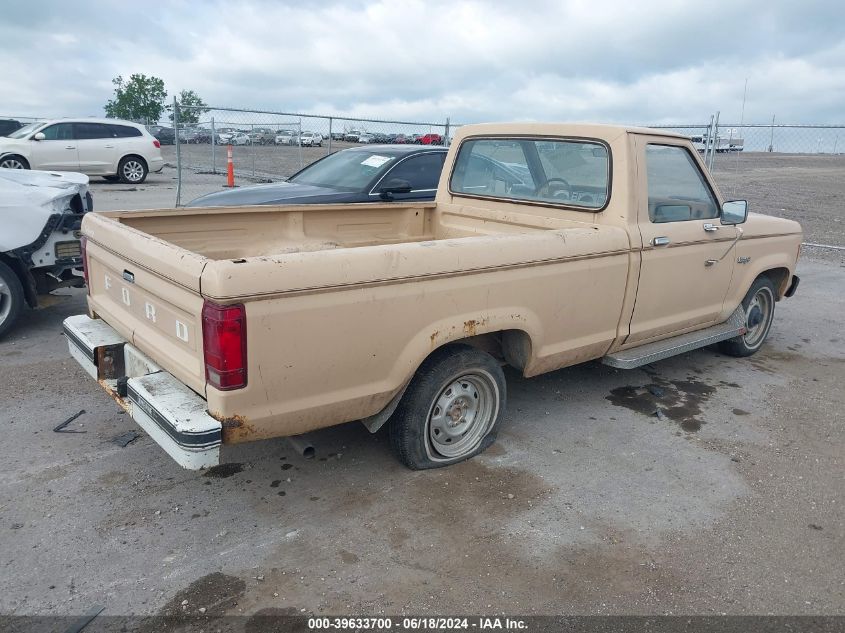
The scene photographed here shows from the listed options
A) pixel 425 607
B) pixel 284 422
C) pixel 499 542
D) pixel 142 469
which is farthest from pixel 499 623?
pixel 142 469

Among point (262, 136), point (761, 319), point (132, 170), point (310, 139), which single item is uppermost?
point (262, 136)

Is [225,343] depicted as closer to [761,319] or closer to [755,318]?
[755,318]

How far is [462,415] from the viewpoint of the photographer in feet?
13.0

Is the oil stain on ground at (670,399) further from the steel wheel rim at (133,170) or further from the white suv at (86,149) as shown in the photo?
the steel wheel rim at (133,170)

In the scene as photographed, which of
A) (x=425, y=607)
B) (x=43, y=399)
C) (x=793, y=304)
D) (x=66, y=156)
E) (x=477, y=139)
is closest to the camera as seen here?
(x=425, y=607)

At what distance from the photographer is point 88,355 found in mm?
3703

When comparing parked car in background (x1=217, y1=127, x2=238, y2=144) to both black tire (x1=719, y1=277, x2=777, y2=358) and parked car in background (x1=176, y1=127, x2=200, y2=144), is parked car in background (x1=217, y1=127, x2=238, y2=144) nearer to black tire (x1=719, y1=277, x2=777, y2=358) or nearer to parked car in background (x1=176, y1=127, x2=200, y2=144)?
parked car in background (x1=176, y1=127, x2=200, y2=144)

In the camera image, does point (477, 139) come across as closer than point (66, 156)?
Yes

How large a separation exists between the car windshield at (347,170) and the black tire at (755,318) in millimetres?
4036

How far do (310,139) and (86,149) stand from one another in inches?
212

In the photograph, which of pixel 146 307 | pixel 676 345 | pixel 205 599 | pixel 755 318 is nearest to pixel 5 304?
pixel 146 307

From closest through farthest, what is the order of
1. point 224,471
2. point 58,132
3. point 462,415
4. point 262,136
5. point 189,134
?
1. point 224,471
2. point 462,415
3. point 58,132
4. point 262,136
5. point 189,134

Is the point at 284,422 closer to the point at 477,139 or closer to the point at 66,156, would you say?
the point at 477,139

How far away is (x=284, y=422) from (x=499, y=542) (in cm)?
115
